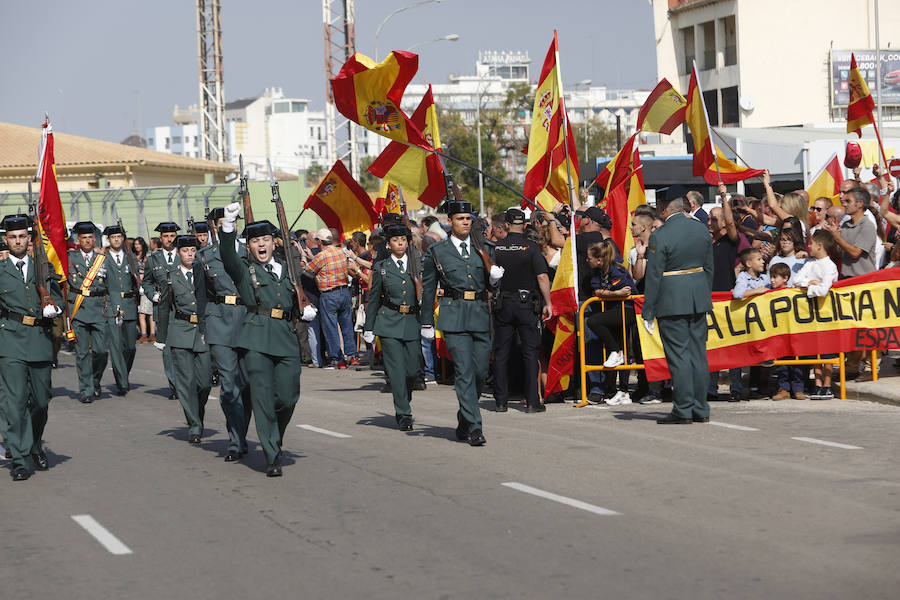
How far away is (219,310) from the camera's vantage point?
11.8m

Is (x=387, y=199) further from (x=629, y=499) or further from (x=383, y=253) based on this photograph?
(x=629, y=499)

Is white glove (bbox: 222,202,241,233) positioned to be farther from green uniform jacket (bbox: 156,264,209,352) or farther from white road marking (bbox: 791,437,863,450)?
white road marking (bbox: 791,437,863,450)

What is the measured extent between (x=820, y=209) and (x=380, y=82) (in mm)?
5223

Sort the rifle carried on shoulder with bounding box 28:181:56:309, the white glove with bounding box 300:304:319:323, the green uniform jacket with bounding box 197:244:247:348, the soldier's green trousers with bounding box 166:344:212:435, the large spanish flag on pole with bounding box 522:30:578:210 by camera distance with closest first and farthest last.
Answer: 1. the white glove with bounding box 300:304:319:323
2. the rifle carried on shoulder with bounding box 28:181:56:309
3. the green uniform jacket with bounding box 197:244:247:348
4. the soldier's green trousers with bounding box 166:344:212:435
5. the large spanish flag on pole with bounding box 522:30:578:210

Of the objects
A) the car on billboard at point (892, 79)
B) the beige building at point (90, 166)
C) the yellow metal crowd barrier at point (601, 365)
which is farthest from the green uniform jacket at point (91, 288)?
the car on billboard at point (892, 79)

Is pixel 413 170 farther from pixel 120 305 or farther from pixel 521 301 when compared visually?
pixel 120 305

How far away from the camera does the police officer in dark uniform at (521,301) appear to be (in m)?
13.2

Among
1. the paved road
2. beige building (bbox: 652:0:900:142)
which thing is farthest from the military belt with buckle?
beige building (bbox: 652:0:900:142)

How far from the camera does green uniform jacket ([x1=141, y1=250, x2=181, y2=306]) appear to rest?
14.3m

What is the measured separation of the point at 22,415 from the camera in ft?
34.1

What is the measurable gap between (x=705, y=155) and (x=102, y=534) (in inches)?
385

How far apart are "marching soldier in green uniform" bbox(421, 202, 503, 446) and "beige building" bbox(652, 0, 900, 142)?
50374 millimetres

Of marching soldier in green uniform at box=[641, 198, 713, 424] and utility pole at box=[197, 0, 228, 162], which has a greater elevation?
utility pole at box=[197, 0, 228, 162]

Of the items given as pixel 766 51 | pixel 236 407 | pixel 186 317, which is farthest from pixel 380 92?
pixel 766 51
